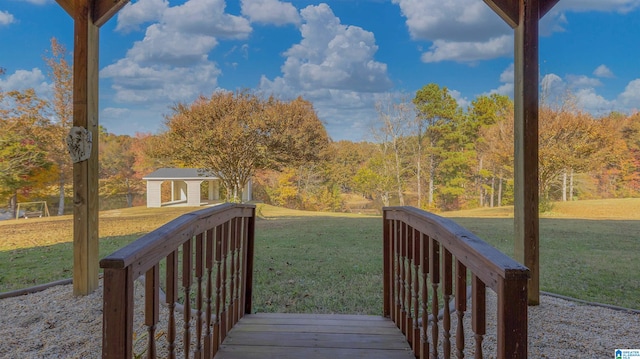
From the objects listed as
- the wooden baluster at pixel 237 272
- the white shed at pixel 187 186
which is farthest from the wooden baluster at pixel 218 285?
the white shed at pixel 187 186

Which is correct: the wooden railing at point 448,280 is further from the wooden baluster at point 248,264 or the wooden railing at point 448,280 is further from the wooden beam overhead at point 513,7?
the wooden beam overhead at point 513,7

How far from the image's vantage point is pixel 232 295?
7.31 ft

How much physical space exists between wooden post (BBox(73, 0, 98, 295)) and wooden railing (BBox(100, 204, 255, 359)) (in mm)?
980

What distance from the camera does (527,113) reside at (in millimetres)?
2758

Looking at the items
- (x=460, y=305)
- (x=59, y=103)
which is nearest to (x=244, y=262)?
(x=460, y=305)

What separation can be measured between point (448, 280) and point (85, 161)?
2.93 metres

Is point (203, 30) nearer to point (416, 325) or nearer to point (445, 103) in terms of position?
point (445, 103)

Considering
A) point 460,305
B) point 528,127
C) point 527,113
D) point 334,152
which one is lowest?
point 460,305

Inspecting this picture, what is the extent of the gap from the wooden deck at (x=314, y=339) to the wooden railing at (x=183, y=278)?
0.11m

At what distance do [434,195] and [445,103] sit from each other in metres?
3.58

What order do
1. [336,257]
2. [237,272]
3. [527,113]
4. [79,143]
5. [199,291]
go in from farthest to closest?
[336,257], [79,143], [527,113], [237,272], [199,291]

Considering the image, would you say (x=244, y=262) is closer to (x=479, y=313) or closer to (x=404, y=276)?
(x=404, y=276)

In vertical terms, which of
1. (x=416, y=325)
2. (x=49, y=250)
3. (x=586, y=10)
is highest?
(x=586, y=10)

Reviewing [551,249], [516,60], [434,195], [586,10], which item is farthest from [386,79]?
[516,60]
